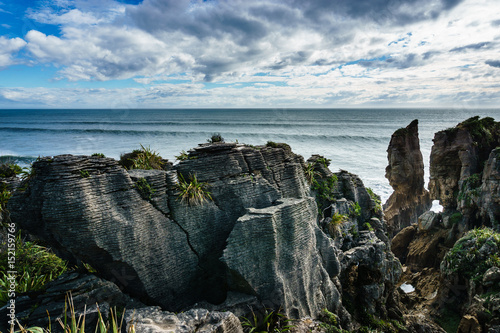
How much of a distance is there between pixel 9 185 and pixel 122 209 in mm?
4769

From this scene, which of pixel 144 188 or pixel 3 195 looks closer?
pixel 144 188

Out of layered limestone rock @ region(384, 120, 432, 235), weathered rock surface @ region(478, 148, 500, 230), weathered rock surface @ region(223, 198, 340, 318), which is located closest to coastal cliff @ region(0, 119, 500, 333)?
weathered rock surface @ region(223, 198, 340, 318)

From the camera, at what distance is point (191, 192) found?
8.89 m

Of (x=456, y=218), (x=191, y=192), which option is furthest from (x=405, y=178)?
(x=191, y=192)

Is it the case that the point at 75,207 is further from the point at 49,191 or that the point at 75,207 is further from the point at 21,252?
the point at 21,252

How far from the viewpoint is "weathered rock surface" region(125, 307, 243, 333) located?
608 centimetres

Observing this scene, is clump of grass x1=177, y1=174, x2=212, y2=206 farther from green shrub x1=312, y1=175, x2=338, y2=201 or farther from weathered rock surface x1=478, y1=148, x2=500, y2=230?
weathered rock surface x1=478, y1=148, x2=500, y2=230

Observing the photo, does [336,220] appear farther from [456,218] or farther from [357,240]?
[456,218]

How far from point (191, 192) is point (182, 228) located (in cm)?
121

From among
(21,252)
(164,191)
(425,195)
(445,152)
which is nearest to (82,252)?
(164,191)

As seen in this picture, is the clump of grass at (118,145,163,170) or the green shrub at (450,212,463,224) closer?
the clump of grass at (118,145,163,170)

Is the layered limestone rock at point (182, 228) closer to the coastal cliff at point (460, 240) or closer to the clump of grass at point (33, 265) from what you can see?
the clump of grass at point (33, 265)

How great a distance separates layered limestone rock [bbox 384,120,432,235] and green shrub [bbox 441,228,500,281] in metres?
10.1

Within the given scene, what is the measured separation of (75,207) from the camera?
7109 millimetres
